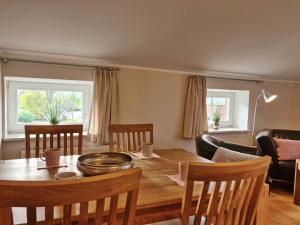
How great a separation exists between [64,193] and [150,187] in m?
0.66

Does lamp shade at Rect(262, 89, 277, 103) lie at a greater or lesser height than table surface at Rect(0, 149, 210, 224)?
greater

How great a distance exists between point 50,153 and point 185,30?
176 centimetres

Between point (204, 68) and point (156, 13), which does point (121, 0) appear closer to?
point (156, 13)

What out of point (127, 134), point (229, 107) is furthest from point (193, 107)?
point (127, 134)

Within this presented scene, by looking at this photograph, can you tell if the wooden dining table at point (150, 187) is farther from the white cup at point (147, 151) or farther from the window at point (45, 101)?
the window at point (45, 101)

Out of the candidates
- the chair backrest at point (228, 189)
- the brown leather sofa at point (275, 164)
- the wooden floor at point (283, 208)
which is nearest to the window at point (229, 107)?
the brown leather sofa at point (275, 164)

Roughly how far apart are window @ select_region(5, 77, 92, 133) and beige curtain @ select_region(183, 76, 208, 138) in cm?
141

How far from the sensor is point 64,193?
2.00ft

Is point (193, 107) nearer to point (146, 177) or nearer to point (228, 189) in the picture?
point (146, 177)

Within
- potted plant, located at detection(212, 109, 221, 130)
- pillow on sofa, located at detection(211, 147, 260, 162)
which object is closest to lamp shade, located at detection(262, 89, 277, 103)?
potted plant, located at detection(212, 109, 221, 130)

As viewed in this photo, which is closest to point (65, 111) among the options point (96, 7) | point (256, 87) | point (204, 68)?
point (96, 7)

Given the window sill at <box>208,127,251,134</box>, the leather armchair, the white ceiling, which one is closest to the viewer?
the white ceiling

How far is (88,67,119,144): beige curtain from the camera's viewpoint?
282 cm

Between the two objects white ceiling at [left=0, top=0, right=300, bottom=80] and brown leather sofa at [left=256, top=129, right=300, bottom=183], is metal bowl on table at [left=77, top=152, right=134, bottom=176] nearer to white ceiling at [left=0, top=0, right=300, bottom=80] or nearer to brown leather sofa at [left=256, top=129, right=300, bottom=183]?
white ceiling at [left=0, top=0, right=300, bottom=80]
